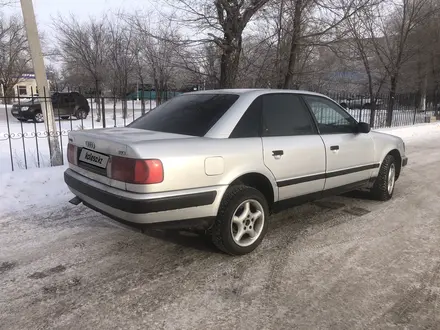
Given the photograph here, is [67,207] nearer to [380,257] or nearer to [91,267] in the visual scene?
[91,267]

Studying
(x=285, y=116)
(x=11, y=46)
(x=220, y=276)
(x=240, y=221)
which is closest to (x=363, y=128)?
(x=285, y=116)

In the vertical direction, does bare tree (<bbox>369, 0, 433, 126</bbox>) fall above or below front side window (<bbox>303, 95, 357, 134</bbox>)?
above

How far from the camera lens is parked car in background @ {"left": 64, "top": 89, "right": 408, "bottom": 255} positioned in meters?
3.16

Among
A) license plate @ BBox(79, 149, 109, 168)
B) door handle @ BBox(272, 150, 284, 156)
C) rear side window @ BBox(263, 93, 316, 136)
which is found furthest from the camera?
rear side window @ BBox(263, 93, 316, 136)

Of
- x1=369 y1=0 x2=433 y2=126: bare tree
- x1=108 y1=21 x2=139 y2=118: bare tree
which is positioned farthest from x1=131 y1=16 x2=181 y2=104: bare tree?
x1=369 y1=0 x2=433 y2=126: bare tree

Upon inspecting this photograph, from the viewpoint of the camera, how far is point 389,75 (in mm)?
17984

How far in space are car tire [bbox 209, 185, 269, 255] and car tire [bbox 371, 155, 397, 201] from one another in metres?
2.39

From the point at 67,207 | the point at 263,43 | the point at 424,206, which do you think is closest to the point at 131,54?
the point at 263,43

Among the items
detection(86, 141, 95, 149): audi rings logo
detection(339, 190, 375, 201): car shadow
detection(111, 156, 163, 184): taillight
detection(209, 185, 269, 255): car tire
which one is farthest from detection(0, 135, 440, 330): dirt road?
detection(86, 141, 95, 149): audi rings logo

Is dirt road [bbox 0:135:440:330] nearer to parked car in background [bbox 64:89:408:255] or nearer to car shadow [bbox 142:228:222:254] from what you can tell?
car shadow [bbox 142:228:222:254]

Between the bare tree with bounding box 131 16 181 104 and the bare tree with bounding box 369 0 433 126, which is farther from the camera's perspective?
the bare tree with bounding box 369 0 433 126

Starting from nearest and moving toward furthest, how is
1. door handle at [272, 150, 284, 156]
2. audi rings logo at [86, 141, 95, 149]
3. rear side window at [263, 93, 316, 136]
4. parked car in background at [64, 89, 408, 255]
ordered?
parked car in background at [64, 89, 408, 255], audi rings logo at [86, 141, 95, 149], door handle at [272, 150, 284, 156], rear side window at [263, 93, 316, 136]

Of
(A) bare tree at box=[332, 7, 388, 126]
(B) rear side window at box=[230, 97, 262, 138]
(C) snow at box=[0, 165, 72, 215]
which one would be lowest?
(C) snow at box=[0, 165, 72, 215]

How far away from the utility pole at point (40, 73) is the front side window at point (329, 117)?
4692 millimetres
